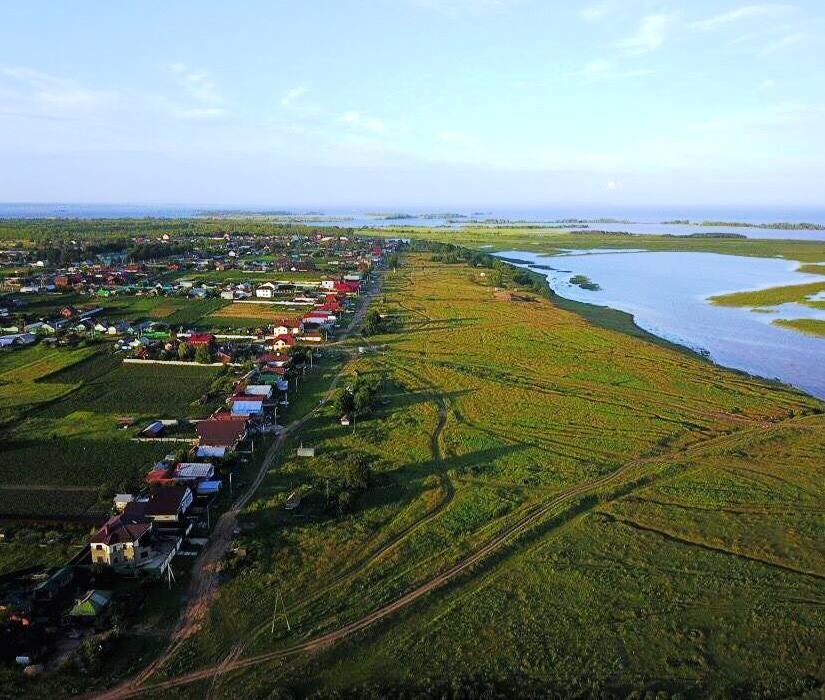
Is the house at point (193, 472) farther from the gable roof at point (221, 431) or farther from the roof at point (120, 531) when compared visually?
the roof at point (120, 531)

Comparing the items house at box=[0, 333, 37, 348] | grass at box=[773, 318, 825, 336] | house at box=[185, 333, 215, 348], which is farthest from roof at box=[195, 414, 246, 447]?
grass at box=[773, 318, 825, 336]

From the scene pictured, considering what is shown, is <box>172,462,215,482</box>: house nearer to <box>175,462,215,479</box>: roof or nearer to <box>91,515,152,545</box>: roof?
<box>175,462,215,479</box>: roof

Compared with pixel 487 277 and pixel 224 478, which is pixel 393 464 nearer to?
pixel 224 478

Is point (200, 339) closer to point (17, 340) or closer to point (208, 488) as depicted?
point (17, 340)

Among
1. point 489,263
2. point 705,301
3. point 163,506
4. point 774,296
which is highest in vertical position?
point 489,263

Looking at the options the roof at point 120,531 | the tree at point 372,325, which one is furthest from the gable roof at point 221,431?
the tree at point 372,325

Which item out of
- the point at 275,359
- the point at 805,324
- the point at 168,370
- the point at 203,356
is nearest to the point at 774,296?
the point at 805,324
